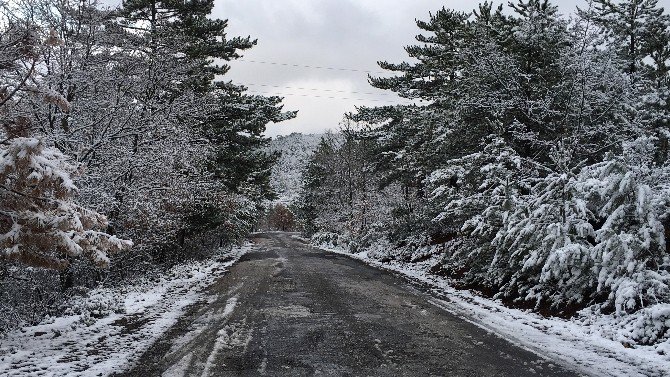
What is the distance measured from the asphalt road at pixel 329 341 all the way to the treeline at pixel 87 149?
6.27 ft

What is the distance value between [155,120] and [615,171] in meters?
11.5

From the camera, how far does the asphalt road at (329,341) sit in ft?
18.9

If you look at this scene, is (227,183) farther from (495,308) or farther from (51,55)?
(495,308)

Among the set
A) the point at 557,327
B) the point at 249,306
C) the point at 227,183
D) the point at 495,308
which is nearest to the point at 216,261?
the point at 227,183

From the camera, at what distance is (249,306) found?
394 inches

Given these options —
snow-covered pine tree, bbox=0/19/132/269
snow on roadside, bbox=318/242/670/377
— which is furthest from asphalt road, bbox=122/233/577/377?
snow-covered pine tree, bbox=0/19/132/269

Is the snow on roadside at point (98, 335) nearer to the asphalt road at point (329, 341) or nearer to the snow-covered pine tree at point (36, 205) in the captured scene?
the asphalt road at point (329, 341)

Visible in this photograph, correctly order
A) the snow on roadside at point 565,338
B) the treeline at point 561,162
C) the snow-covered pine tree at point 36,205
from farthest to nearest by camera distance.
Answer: the treeline at point 561,162 → the snow on roadside at point 565,338 → the snow-covered pine tree at point 36,205

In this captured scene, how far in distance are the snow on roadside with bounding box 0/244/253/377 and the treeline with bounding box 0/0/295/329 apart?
0.75 m

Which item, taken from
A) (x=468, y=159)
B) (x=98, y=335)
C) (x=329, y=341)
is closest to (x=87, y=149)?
(x=98, y=335)

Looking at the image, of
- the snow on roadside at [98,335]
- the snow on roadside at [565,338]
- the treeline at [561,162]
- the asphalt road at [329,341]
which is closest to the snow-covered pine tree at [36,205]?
the snow on roadside at [98,335]

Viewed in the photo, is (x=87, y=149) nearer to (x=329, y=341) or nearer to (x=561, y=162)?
(x=329, y=341)

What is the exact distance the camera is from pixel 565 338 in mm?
7508

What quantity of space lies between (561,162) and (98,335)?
1012 centimetres
